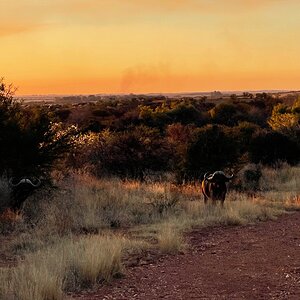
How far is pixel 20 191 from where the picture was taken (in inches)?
577

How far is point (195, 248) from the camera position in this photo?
11203mm

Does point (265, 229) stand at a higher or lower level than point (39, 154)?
lower

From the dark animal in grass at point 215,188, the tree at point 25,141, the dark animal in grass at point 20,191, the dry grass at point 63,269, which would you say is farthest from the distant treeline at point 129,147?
the dry grass at point 63,269

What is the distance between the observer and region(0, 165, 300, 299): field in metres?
8.15

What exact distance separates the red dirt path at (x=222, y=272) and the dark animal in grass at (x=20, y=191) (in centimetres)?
443

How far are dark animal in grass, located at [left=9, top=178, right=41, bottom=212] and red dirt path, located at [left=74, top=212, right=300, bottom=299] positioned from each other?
443 cm

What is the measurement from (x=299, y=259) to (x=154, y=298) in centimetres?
370

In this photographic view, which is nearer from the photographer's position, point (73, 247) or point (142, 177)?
point (73, 247)

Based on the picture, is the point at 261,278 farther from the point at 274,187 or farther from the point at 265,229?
the point at 274,187

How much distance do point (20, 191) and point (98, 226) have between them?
2584 millimetres

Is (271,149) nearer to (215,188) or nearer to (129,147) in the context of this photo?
(129,147)

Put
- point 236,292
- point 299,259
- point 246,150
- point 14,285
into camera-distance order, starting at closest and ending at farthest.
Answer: point 14,285
point 236,292
point 299,259
point 246,150

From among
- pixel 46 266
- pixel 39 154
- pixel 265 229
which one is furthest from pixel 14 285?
pixel 39 154

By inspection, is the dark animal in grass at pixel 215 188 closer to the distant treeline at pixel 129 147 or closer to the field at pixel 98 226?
the field at pixel 98 226
